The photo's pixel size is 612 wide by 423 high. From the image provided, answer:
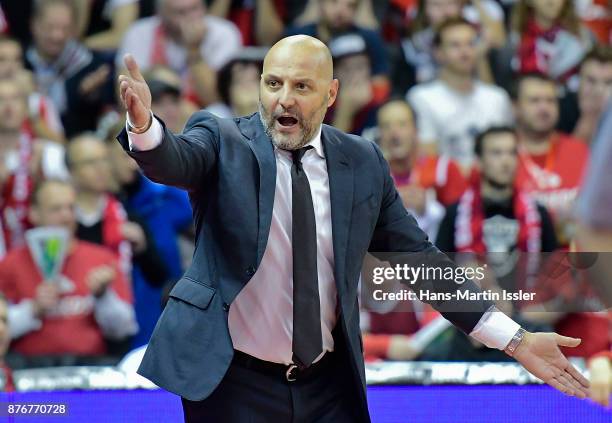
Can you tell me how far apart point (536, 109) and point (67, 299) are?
323 centimetres

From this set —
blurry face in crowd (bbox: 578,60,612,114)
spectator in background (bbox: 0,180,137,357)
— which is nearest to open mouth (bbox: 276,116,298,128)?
spectator in background (bbox: 0,180,137,357)

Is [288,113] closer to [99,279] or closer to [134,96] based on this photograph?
[134,96]

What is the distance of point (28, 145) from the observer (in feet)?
22.4

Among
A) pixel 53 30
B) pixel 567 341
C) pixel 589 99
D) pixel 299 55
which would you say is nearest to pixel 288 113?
pixel 299 55

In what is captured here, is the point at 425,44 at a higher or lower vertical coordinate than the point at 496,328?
higher

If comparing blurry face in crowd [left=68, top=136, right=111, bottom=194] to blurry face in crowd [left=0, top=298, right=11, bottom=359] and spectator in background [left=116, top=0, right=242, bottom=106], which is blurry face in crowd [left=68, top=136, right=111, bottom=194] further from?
blurry face in crowd [left=0, top=298, right=11, bottom=359]

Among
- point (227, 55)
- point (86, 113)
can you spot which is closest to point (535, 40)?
point (227, 55)

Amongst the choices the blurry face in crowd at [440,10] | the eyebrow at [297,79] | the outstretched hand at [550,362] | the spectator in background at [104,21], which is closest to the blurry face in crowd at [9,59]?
the spectator in background at [104,21]

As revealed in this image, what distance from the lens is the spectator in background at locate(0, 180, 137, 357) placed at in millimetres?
6387

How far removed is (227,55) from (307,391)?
14.5ft

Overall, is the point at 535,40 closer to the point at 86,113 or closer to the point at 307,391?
the point at 86,113

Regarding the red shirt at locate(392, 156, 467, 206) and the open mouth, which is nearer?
the open mouth

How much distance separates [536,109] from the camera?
711cm

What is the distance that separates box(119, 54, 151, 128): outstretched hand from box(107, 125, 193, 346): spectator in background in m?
3.89
